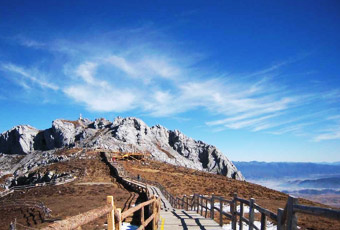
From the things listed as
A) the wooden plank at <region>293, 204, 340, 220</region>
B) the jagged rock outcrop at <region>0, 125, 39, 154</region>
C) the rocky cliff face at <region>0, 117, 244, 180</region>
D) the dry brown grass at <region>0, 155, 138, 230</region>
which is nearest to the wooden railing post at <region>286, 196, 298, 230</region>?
the wooden plank at <region>293, 204, 340, 220</region>

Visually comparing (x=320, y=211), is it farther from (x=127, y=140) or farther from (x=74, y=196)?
(x=127, y=140)

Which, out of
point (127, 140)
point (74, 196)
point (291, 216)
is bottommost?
point (74, 196)

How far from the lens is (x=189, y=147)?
4437 inches

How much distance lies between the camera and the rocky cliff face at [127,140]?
9019 cm

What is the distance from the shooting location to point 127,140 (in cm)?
8481

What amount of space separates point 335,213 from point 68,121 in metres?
117

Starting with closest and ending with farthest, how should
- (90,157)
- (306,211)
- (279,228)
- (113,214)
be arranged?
(113,214), (306,211), (279,228), (90,157)

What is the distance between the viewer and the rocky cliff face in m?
90.2

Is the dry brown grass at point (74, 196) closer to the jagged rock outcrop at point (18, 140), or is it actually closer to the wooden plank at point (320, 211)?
the wooden plank at point (320, 211)

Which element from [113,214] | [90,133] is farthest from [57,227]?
[90,133]

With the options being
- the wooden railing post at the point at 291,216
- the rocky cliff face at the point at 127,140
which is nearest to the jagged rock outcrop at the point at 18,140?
the rocky cliff face at the point at 127,140

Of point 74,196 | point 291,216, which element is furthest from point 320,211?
point 74,196

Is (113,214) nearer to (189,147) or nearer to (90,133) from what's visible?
(90,133)

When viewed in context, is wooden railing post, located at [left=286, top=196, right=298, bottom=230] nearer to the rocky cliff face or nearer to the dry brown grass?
the dry brown grass
